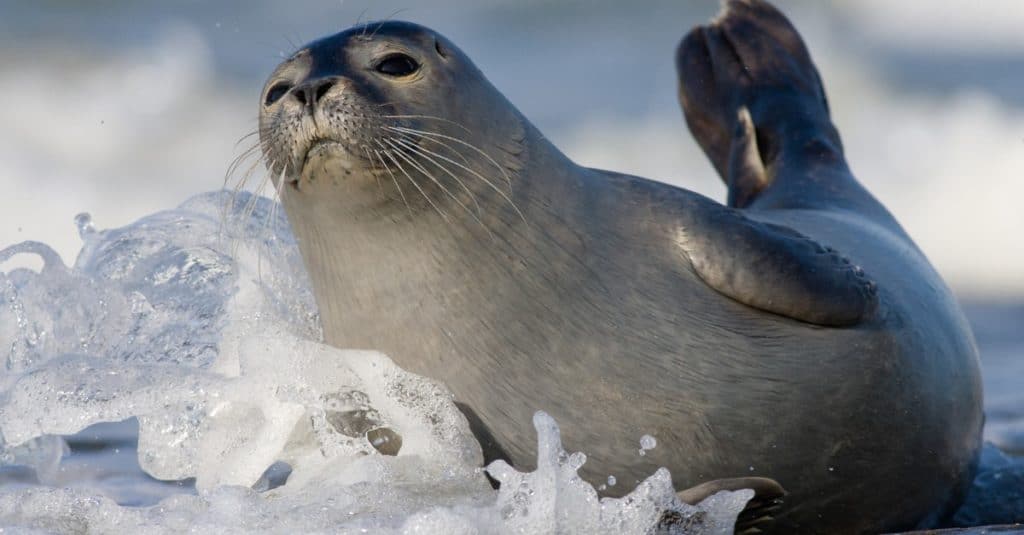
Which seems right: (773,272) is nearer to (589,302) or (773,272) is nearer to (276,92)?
(589,302)

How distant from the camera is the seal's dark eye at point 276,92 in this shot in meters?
3.49

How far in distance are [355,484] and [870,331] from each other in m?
1.42

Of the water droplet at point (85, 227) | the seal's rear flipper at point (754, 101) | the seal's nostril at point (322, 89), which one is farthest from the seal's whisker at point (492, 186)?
the seal's rear flipper at point (754, 101)

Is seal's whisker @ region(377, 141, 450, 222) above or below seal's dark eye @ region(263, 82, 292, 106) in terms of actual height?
below

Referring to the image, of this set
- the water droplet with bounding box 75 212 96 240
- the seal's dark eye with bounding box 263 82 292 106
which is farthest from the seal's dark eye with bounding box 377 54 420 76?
the water droplet with bounding box 75 212 96 240

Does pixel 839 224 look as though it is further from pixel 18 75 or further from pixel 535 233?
pixel 18 75

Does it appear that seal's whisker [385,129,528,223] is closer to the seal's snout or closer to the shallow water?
the seal's snout

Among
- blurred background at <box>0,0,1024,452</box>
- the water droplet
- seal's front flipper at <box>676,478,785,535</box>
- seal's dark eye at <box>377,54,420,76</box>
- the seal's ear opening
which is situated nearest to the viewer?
seal's front flipper at <box>676,478,785,535</box>

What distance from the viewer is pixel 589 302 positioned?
359cm

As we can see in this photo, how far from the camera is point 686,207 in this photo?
12.6ft

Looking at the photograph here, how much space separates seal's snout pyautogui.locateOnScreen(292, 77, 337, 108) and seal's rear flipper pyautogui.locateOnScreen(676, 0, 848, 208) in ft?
8.44

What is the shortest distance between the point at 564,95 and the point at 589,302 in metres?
11.5

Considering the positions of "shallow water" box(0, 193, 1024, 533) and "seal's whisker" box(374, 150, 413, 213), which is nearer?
"shallow water" box(0, 193, 1024, 533)

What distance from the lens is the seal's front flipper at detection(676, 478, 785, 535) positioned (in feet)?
10.8
